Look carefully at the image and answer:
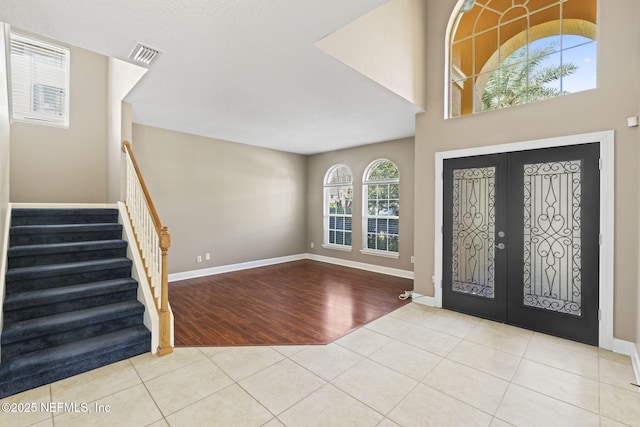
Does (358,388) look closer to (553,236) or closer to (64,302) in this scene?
(553,236)

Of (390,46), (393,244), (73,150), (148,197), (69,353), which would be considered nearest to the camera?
(69,353)

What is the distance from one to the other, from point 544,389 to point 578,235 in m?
1.67

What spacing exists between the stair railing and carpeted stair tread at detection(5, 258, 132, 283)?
0.28 metres

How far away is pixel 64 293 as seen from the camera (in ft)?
8.60

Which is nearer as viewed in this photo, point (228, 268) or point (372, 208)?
point (228, 268)

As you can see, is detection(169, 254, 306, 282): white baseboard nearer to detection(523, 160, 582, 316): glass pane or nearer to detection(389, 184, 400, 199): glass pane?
detection(389, 184, 400, 199): glass pane

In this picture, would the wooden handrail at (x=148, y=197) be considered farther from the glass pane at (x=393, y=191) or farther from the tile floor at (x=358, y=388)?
the glass pane at (x=393, y=191)

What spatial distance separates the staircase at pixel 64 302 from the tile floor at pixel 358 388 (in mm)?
139

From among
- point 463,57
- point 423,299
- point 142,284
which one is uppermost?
point 463,57

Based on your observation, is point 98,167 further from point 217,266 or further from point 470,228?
point 470,228

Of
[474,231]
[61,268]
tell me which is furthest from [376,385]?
[61,268]

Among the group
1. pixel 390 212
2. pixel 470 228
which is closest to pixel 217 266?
pixel 390 212

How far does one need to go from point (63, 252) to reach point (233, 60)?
8.79 ft

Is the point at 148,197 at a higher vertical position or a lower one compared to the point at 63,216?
higher
